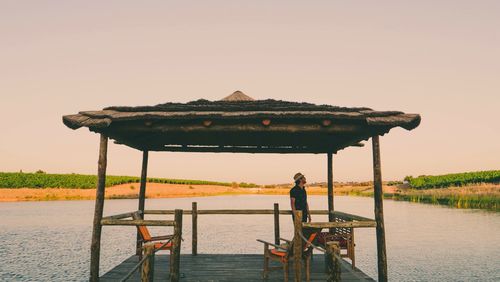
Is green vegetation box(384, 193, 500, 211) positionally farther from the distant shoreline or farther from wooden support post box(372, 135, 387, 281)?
wooden support post box(372, 135, 387, 281)

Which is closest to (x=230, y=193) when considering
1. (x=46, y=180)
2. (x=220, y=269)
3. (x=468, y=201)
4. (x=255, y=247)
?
(x=46, y=180)

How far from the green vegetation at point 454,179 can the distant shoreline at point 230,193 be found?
5.53ft

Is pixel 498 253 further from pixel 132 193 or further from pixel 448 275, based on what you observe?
pixel 132 193

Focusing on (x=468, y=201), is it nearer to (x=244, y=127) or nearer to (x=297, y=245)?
(x=297, y=245)

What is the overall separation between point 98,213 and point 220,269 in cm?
274

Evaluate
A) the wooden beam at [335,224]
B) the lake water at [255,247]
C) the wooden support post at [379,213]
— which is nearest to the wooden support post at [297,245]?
the wooden beam at [335,224]

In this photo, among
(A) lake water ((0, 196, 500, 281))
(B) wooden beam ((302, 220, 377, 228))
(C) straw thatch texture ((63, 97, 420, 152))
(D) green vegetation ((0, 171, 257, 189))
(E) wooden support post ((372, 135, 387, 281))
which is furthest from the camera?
(D) green vegetation ((0, 171, 257, 189))

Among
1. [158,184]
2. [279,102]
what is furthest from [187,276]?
[158,184]

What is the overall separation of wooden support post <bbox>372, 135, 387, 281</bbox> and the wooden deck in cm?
37

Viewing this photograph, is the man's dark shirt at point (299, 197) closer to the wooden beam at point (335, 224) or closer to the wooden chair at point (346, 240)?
the wooden chair at point (346, 240)

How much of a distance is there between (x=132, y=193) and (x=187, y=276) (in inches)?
2127

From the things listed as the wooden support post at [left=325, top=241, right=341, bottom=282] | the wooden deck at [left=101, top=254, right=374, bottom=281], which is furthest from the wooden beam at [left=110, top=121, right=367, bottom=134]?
the wooden deck at [left=101, top=254, right=374, bottom=281]

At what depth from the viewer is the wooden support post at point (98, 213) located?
6.16 m

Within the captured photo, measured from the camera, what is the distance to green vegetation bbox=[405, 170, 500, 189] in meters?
42.6
